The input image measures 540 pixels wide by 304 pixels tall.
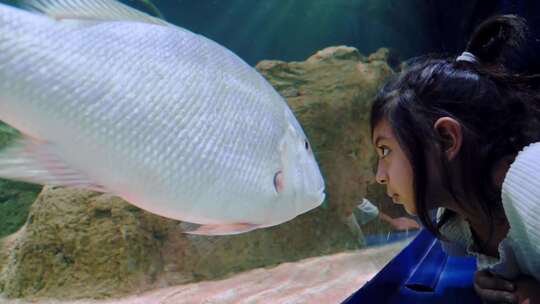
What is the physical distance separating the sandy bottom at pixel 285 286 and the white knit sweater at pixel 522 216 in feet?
2.18

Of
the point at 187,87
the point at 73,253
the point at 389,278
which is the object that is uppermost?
the point at 187,87

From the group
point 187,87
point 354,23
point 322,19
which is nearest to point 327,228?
point 187,87

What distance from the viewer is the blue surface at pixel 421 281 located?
1.04 m

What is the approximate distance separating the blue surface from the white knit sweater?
0.14m

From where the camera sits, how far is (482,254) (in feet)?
3.92

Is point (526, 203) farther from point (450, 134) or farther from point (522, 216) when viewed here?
point (450, 134)

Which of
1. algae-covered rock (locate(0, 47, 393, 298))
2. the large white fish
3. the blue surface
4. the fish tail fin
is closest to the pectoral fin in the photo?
the large white fish

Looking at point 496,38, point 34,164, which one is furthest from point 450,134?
point 34,164

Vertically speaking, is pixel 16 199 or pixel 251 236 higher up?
pixel 251 236

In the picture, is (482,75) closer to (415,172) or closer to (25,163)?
(415,172)

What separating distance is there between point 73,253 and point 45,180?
6.27 feet

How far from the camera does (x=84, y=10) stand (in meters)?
0.51

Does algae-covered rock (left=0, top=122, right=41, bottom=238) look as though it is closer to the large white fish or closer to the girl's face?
the girl's face

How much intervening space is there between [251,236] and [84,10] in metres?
2.08
